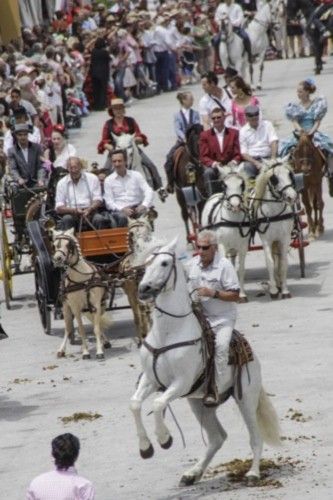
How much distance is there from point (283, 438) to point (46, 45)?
2566cm

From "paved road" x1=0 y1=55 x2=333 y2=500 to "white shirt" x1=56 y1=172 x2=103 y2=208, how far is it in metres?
1.60

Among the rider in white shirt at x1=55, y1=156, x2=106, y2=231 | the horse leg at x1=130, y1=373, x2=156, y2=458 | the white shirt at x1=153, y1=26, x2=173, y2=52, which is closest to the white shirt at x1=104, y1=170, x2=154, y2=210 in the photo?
the rider in white shirt at x1=55, y1=156, x2=106, y2=231

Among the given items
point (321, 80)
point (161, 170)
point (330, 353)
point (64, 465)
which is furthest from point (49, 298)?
point (321, 80)

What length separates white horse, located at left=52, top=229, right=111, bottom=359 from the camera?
20156mm

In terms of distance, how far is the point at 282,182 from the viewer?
22828 millimetres

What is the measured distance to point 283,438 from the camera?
53.0ft

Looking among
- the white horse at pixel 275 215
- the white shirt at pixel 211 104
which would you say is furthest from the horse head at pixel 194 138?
the white horse at pixel 275 215

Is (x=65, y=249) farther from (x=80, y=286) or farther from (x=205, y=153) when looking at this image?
(x=205, y=153)

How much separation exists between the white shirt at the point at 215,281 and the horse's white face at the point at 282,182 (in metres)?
7.68

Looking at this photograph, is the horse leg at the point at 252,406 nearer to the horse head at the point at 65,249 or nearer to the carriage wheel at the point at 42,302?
the horse head at the point at 65,249

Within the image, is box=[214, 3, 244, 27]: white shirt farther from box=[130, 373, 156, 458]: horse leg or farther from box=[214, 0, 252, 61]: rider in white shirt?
box=[130, 373, 156, 458]: horse leg

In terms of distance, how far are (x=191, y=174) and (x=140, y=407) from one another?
11071 mm

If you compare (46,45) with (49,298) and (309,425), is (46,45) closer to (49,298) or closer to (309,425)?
(49,298)

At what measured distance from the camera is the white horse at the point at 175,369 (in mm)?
14445
